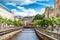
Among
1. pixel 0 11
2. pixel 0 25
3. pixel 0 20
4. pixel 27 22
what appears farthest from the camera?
pixel 27 22

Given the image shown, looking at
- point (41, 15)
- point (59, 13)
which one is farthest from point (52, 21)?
point (41, 15)

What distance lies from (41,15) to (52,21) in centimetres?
10853

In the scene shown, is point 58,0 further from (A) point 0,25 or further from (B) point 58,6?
(A) point 0,25

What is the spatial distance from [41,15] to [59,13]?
84.5 metres

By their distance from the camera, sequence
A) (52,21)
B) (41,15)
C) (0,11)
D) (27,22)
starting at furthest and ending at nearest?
(27,22), (41,15), (0,11), (52,21)

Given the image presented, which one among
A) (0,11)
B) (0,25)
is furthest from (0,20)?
(0,11)

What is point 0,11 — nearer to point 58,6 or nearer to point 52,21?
point 58,6

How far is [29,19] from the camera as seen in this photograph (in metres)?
196

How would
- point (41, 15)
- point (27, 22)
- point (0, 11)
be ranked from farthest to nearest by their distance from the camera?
point (27, 22) < point (41, 15) < point (0, 11)

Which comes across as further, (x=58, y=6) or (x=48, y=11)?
(x=48, y=11)

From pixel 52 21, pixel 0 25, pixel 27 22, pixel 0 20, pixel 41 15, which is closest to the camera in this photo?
pixel 52 21

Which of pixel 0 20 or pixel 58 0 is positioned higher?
pixel 58 0

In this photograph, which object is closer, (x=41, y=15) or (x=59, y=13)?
(x=59, y=13)

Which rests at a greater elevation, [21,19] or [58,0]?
[58,0]
